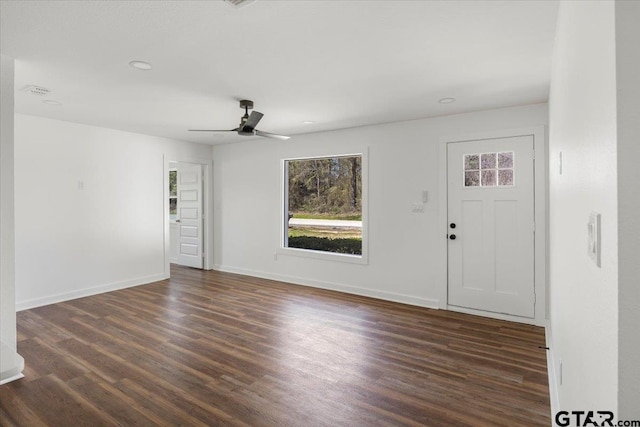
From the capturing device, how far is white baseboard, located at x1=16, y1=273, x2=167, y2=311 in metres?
4.47

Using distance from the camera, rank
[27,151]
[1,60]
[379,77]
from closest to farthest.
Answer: [1,60] < [379,77] < [27,151]

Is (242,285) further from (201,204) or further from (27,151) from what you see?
(27,151)

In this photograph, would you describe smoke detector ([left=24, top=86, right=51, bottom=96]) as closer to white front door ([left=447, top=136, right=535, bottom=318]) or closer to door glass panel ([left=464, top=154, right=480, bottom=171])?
white front door ([left=447, top=136, right=535, bottom=318])

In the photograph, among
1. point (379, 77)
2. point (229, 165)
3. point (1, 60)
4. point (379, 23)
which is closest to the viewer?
point (379, 23)

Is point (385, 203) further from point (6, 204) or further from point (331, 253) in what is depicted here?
point (6, 204)

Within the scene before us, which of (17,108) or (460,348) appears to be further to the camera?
(17,108)

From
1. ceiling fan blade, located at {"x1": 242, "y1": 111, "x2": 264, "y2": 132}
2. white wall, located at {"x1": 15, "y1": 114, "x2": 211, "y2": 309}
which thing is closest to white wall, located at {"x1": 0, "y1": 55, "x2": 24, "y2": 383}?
ceiling fan blade, located at {"x1": 242, "y1": 111, "x2": 264, "y2": 132}

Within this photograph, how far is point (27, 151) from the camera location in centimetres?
442

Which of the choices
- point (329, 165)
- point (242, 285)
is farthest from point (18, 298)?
point (329, 165)

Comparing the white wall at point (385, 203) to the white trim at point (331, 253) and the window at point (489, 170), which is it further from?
the window at point (489, 170)

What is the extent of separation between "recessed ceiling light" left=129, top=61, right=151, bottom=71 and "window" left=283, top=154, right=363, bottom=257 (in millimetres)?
3115

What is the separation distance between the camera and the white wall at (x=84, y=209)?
446cm

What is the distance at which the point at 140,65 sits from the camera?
2.87 metres

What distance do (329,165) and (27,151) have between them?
12.9 ft
